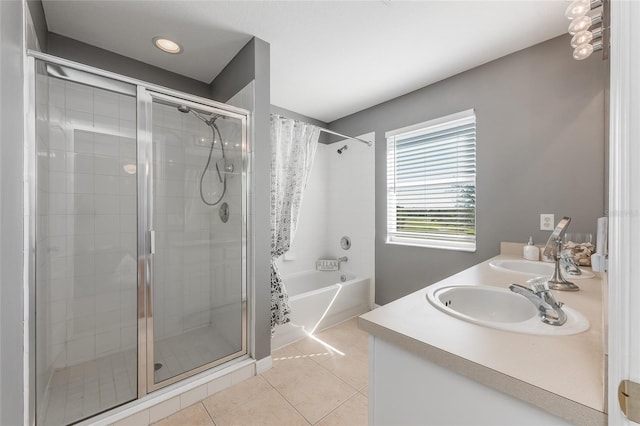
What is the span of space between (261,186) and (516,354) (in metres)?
1.70

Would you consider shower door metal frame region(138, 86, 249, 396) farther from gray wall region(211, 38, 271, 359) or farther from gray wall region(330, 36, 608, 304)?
gray wall region(330, 36, 608, 304)

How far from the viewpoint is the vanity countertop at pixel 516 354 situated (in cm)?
50

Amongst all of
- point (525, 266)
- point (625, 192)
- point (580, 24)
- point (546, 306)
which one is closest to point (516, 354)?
point (546, 306)

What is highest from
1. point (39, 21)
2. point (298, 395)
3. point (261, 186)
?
point (39, 21)

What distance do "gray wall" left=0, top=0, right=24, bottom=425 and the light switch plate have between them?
279 cm

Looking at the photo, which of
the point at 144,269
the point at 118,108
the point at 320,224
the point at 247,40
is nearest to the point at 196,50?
the point at 247,40

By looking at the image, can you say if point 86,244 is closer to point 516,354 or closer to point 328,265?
point 328,265

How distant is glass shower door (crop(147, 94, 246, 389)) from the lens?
190 centimetres

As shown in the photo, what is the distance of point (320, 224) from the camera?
3.51 m

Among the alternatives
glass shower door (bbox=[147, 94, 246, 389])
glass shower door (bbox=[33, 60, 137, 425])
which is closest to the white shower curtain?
glass shower door (bbox=[147, 94, 246, 389])

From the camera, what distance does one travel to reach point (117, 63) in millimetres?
2119

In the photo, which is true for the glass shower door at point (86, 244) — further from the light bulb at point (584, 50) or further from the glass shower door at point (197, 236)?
the light bulb at point (584, 50)

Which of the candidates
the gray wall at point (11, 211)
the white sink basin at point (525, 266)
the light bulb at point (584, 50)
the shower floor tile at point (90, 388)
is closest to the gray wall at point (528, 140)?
the light bulb at point (584, 50)

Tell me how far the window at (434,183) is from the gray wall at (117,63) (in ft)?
6.85
